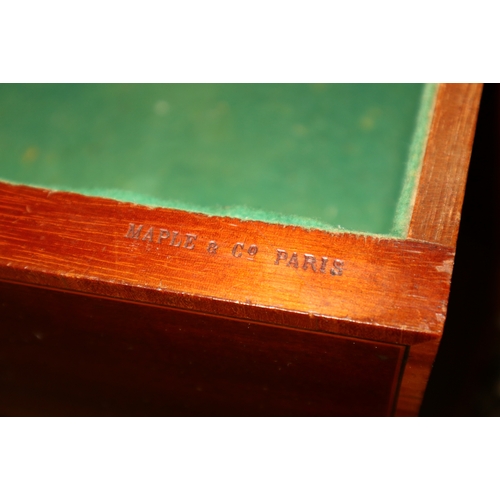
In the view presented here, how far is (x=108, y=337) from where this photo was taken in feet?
2.24

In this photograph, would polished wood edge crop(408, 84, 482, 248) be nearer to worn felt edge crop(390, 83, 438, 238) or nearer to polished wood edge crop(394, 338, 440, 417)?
worn felt edge crop(390, 83, 438, 238)

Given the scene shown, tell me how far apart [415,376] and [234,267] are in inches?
9.7

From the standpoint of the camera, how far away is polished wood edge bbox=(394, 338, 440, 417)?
1.80 feet

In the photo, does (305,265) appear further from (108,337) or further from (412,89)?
(412,89)

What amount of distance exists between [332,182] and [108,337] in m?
0.53

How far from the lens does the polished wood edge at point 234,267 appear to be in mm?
542

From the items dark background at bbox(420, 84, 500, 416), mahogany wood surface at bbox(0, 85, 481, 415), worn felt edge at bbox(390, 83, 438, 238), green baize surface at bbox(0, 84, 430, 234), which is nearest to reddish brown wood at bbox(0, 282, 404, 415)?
mahogany wood surface at bbox(0, 85, 481, 415)

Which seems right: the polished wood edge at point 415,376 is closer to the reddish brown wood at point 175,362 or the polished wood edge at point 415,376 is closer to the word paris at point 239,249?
the reddish brown wood at point 175,362

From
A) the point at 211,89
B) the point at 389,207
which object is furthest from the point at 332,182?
the point at 211,89

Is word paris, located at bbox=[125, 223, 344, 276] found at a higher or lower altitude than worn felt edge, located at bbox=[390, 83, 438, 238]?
lower

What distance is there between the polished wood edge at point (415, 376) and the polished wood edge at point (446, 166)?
116 millimetres

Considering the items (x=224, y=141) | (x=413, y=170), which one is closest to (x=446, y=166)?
Answer: (x=413, y=170)

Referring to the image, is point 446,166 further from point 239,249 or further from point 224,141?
point 224,141

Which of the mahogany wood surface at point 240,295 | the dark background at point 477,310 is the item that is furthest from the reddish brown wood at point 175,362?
the dark background at point 477,310
